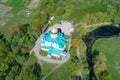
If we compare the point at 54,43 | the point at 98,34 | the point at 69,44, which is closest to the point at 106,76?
the point at 69,44

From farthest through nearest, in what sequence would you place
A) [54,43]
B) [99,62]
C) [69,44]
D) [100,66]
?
1. [69,44]
2. [54,43]
3. [99,62]
4. [100,66]

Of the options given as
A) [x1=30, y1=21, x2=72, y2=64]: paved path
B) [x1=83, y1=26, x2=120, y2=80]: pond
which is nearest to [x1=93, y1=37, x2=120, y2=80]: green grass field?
[x1=83, y1=26, x2=120, y2=80]: pond

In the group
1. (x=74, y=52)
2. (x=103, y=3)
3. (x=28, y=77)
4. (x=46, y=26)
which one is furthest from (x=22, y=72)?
(x=103, y=3)

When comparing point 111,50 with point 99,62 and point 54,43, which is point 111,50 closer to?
point 99,62

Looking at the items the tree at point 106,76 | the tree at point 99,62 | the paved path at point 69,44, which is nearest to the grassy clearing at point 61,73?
the paved path at point 69,44

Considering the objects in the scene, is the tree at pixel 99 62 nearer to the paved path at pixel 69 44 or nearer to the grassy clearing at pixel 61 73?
the grassy clearing at pixel 61 73

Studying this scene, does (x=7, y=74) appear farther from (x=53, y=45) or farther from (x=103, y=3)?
(x=103, y=3)

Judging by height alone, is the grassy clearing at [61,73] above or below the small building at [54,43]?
below
